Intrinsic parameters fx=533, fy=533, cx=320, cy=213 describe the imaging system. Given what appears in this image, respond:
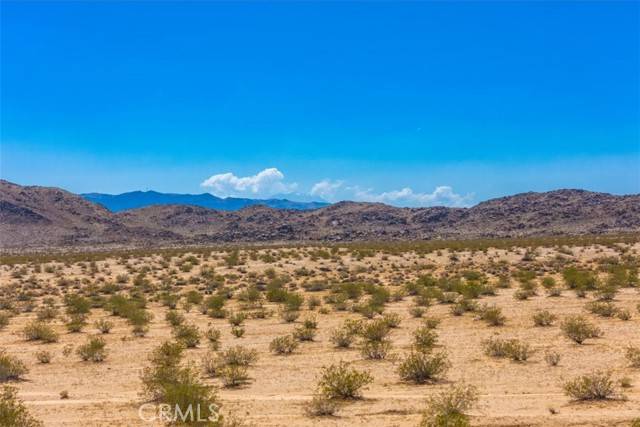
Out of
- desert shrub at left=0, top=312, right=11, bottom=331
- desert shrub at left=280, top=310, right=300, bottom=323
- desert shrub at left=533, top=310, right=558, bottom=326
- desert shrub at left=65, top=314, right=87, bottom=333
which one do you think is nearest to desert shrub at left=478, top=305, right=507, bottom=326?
desert shrub at left=533, top=310, right=558, bottom=326

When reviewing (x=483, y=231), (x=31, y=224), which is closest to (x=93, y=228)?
(x=31, y=224)

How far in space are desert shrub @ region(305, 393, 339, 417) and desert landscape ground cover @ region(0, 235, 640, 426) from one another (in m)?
0.03

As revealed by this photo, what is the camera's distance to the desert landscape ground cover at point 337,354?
36.3 feet

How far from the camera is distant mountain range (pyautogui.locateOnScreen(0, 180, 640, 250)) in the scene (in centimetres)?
10838

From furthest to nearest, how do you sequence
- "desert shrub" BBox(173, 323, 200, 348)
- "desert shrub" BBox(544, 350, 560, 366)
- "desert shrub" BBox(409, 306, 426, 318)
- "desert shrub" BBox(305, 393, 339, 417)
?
"desert shrub" BBox(409, 306, 426, 318), "desert shrub" BBox(173, 323, 200, 348), "desert shrub" BBox(544, 350, 560, 366), "desert shrub" BBox(305, 393, 339, 417)

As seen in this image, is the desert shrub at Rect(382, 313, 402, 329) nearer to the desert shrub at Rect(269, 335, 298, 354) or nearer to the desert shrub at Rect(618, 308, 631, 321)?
the desert shrub at Rect(269, 335, 298, 354)

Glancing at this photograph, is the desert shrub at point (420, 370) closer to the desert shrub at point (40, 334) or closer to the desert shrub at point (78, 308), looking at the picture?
the desert shrub at point (40, 334)

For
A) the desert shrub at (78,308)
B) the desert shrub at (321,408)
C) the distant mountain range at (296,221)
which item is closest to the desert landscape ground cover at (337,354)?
the desert shrub at (321,408)

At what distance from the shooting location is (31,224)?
379 ft

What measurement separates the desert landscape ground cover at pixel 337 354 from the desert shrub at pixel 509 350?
4cm

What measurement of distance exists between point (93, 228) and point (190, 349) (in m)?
116

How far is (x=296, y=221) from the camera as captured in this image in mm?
139125

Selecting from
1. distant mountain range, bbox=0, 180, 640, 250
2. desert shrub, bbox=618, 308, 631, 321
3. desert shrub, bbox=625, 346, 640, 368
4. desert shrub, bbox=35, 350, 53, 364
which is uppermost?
distant mountain range, bbox=0, 180, 640, 250

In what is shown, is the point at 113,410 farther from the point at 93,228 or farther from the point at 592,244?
the point at 93,228
